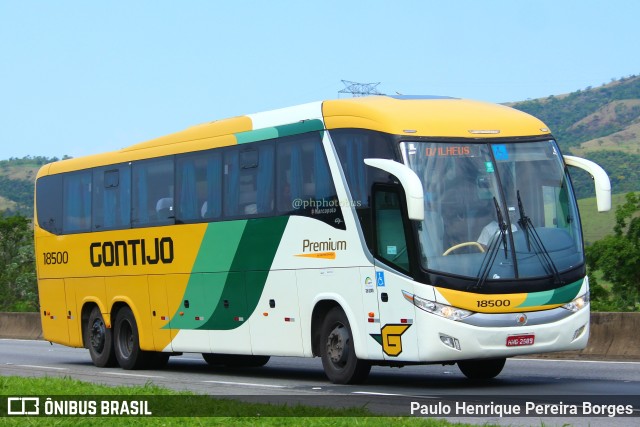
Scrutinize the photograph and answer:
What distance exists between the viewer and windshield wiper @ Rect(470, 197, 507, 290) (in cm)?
1534

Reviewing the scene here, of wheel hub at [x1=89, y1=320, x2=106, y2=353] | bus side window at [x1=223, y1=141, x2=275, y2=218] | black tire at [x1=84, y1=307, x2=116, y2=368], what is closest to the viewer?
bus side window at [x1=223, y1=141, x2=275, y2=218]

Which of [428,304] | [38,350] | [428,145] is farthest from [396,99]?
[38,350]

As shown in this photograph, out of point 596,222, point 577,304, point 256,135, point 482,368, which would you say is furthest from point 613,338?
point 596,222

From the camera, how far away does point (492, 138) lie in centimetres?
1627

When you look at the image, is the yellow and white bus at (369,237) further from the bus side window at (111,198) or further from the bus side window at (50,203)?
the bus side window at (50,203)

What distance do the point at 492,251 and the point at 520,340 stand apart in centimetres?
111

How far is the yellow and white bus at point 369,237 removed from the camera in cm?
1545

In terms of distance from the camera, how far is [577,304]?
16.0m

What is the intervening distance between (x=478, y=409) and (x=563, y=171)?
4587 mm

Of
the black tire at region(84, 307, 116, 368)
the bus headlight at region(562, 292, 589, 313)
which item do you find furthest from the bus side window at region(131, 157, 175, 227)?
the bus headlight at region(562, 292, 589, 313)

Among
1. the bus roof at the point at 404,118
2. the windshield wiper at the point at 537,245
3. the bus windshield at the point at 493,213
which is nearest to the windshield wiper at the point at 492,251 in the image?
the bus windshield at the point at 493,213

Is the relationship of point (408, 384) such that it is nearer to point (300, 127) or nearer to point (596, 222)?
point (300, 127)

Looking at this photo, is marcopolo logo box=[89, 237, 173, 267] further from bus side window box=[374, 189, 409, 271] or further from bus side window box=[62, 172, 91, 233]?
bus side window box=[374, 189, 409, 271]

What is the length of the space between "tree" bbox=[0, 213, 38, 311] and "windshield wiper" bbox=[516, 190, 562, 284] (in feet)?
134
